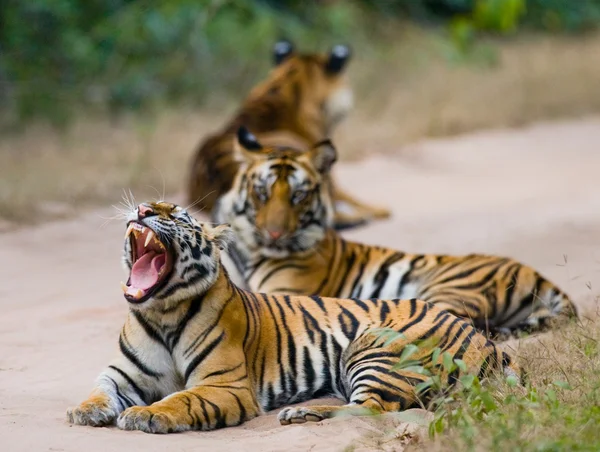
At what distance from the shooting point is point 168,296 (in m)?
4.42

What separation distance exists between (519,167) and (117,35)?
446cm

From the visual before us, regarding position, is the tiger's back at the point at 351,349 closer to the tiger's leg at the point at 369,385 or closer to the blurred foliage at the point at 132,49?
the tiger's leg at the point at 369,385

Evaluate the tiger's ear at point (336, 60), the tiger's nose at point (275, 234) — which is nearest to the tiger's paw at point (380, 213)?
the tiger's ear at point (336, 60)

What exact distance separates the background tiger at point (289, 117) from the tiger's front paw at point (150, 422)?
399 centimetres

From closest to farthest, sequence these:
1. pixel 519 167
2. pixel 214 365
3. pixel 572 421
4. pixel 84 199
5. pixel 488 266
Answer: pixel 572 421 → pixel 214 365 → pixel 488 266 → pixel 84 199 → pixel 519 167

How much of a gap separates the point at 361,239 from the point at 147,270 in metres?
3.77

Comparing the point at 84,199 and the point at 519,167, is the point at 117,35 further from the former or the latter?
the point at 519,167

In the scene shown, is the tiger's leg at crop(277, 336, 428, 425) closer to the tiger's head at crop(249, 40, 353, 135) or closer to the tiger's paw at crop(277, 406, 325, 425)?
the tiger's paw at crop(277, 406, 325, 425)

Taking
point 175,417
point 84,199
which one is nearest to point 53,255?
point 84,199

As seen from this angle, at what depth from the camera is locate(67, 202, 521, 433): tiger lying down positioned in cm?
424

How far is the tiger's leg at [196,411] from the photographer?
4059mm

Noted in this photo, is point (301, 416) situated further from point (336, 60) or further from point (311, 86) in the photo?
point (336, 60)

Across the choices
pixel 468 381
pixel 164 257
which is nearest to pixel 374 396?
pixel 468 381

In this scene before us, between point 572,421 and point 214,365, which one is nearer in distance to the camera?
point 572,421
